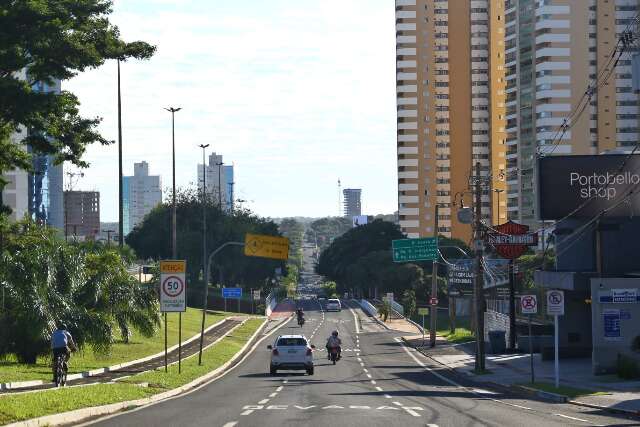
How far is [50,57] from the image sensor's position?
3603cm

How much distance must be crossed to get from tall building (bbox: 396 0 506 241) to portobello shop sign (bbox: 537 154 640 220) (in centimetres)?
11809

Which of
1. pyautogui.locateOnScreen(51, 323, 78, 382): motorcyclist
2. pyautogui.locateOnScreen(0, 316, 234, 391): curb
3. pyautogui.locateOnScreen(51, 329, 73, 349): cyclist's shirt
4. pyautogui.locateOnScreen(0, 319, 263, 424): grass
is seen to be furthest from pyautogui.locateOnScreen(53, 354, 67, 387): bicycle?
pyautogui.locateOnScreen(0, 319, 263, 424): grass

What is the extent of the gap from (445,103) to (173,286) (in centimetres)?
14762

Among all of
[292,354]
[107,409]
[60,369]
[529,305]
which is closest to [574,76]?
[292,354]

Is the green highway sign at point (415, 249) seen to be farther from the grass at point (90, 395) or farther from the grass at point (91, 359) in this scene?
the grass at point (90, 395)

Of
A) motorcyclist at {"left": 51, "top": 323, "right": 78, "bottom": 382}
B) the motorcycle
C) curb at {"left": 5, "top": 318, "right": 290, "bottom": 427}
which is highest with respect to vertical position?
motorcyclist at {"left": 51, "top": 323, "right": 78, "bottom": 382}

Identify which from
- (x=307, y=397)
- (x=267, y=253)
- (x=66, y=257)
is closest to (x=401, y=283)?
(x=267, y=253)

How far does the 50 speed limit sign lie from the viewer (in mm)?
36062

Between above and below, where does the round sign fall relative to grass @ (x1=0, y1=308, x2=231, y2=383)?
above

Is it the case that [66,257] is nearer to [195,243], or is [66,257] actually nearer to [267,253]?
[267,253]

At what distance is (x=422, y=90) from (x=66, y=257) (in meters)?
141

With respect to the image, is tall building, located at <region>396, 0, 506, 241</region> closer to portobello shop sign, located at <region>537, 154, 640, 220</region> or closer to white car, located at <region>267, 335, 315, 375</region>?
portobello shop sign, located at <region>537, 154, 640, 220</region>

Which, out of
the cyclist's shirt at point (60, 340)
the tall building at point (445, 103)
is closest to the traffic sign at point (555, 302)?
the cyclist's shirt at point (60, 340)

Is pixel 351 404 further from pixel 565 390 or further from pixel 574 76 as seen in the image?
pixel 574 76
